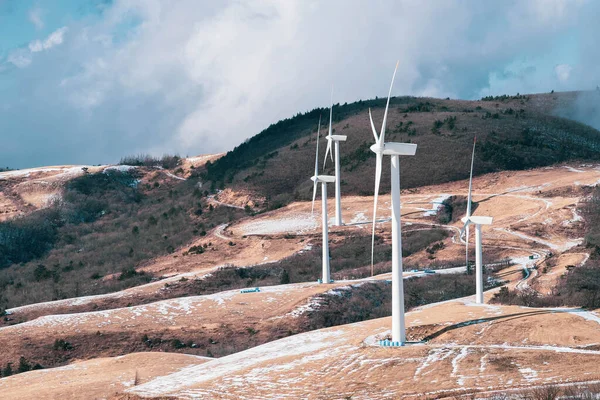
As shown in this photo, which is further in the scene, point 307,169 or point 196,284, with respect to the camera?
point 307,169

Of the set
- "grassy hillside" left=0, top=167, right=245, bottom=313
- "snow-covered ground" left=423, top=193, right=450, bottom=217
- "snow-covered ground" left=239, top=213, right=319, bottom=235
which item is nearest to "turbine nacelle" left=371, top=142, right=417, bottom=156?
"grassy hillside" left=0, top=167, right=245, bottom=313

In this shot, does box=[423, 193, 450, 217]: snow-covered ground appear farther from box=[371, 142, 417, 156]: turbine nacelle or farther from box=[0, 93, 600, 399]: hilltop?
box=[371, 142, 417, 156]: turbine nacelle

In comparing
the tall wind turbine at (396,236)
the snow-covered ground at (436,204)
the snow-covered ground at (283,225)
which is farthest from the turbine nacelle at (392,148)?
the snow-covered ground at (283,225)

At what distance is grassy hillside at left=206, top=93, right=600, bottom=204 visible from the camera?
135 metres

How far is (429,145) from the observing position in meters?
140

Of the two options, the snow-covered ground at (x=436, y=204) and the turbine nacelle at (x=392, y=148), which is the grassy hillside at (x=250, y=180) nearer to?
the snow-covered ground at (x=436, y=204)

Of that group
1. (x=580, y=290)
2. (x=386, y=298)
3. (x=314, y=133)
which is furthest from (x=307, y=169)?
(x=580, y=290)

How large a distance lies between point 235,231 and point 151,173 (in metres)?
77.1

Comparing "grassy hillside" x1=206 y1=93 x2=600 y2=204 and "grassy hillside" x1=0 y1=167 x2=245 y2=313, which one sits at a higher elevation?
"grassy hillside" x1=206 y1=93 x2=600 y2=204

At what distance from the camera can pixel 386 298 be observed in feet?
245

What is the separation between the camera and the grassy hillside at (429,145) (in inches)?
5310

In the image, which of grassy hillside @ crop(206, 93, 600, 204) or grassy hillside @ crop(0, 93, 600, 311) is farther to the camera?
grassy hillside @ crop(206, 93, 600, 204)

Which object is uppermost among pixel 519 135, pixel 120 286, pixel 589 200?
pixel 519 135

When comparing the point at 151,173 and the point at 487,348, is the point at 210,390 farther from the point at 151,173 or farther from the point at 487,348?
the point at 151,173
